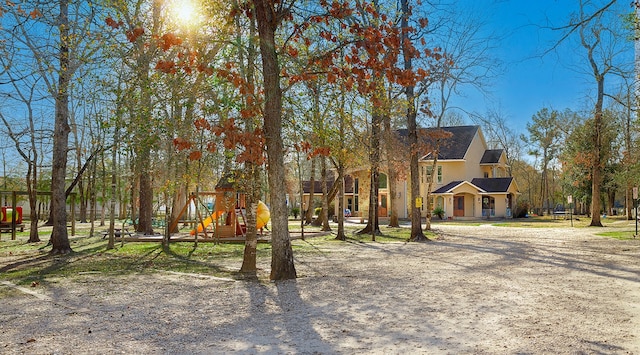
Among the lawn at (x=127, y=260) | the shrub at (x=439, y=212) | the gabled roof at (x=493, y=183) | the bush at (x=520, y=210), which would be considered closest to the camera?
the lawn at (x=127, y=260)

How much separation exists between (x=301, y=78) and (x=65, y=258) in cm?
895

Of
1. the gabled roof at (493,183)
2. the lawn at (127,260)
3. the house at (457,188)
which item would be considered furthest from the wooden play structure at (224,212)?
the gabled roof at (493,183)

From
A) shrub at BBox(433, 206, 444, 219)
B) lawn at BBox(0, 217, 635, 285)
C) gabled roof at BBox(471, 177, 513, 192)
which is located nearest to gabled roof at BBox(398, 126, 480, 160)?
gabled roof at BBox(471, 177, 513, 192)

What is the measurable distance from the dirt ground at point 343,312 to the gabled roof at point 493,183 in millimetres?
34767

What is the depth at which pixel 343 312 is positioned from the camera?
23.3 ft

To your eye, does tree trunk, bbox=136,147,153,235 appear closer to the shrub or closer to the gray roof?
the shrub

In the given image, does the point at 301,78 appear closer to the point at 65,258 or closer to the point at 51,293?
the point at 51,293

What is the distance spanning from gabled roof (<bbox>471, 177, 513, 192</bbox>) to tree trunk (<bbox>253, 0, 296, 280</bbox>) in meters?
38.9

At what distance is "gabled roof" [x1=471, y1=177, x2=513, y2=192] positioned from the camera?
45.7 m

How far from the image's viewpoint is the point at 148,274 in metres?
11.1

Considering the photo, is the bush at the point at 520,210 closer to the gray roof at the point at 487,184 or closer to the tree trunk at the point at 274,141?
the gray roof at the point at 487,184

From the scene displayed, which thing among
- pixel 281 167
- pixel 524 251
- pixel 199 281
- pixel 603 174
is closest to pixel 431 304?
pixel 281 167

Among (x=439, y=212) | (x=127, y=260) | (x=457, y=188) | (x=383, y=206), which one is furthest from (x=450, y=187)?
(x=127, y=260)

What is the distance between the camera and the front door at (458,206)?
46.6 m
